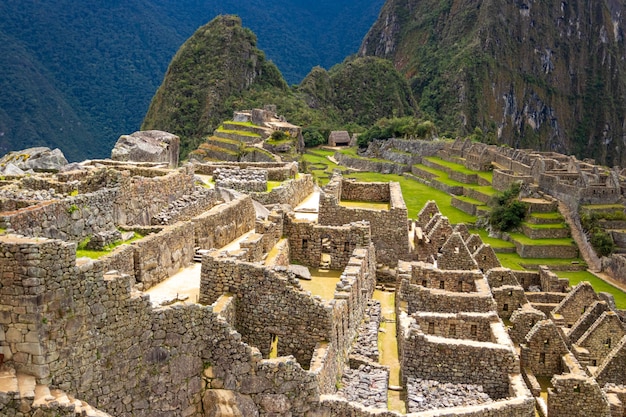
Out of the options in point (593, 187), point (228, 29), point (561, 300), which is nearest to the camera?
point (561, 300)

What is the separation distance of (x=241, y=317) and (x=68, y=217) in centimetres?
326

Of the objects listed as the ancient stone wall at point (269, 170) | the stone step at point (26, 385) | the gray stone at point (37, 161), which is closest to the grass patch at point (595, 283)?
the ancient stone wall at point (269, 170)

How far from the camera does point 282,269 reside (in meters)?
12.3

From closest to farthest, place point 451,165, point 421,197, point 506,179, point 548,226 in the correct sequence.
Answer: point 548,226 < point 421,197 < point 506,179 < point 451,165

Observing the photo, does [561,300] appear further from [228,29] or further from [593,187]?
[228,29]

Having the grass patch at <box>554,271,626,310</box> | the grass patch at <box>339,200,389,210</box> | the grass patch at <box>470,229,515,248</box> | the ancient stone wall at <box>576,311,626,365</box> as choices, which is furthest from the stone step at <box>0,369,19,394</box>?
the grass patch at <box>470,229,515,248</box>

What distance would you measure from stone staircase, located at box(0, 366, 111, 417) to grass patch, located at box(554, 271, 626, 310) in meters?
45.5

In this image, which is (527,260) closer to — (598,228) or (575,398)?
(598,228)

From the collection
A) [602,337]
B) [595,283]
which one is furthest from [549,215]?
[602,337]

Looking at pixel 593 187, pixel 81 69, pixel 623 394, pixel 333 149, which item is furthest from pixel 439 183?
pixel 623 394

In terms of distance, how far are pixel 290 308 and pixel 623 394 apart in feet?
38.5

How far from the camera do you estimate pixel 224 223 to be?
16562 millimetres

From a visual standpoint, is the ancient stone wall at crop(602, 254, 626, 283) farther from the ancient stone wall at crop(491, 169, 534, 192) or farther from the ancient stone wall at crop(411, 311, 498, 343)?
the ancient stone wall at crop(411, 311, 498, 343)

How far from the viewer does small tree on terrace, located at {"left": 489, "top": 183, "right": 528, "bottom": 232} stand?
233 ft
